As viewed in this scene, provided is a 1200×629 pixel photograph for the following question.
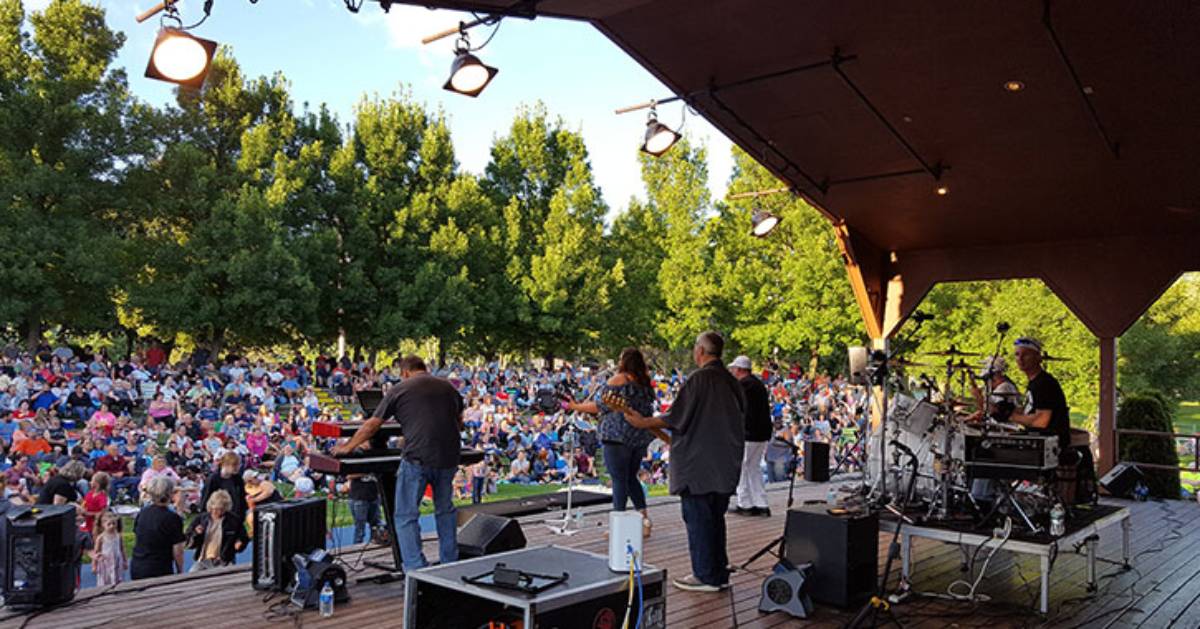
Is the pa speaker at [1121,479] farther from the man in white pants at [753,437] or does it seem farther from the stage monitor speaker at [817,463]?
the man in white pants at [753,437]

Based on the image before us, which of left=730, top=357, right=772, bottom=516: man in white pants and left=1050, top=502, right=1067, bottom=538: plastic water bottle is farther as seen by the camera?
left=730, top=357, right=772, bottom=516: man in white pants

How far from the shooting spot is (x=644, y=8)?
5.56 m

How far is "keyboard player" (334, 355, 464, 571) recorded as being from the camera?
15.6ft

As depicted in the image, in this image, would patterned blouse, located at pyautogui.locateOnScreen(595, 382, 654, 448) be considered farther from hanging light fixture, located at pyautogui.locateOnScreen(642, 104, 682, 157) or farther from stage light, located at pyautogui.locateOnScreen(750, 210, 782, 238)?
stage light, located at pyautogui.locateOnScreen(750, 210, 782, 238)

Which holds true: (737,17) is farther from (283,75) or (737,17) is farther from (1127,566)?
(283,75)

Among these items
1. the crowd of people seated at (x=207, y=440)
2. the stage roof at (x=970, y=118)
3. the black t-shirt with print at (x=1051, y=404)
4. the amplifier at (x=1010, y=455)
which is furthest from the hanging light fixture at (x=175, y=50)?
the black t-shirt with print at (x=1051, y=404)

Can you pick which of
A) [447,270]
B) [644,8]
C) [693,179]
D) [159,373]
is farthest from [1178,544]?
[693,179]

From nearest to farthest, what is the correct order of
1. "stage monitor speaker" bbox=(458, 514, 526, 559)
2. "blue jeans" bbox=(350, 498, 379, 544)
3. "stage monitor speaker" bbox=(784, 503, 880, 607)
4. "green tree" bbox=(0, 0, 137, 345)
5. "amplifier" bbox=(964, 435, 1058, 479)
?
"stage monitor speaker" bbox=(784, 503, 880, 607) < "stage monitor speaker" bbox=(458, 514, 526, 559) < "amplifier" bbox=(964, 435, 1058, 479) < "blue jeans" bbox=(350, 498, 379, 544) < "green tree" bbox=(0, 0, 137, 345)

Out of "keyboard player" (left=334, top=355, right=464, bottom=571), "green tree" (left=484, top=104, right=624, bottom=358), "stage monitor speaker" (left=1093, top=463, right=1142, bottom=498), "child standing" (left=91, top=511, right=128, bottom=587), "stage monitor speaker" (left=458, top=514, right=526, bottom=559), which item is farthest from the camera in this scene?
"green tree" (left=484, top=104, right=624, bottom=358)

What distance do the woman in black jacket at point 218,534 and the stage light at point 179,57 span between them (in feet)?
11.7

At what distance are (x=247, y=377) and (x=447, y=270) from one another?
8147 millimetres

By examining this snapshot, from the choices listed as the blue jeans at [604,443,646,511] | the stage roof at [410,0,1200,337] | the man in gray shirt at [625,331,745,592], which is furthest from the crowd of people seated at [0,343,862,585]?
the stage roof at [410,0,1200,337]

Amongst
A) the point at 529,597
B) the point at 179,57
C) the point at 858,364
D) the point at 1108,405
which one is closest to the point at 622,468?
the point at 858,364

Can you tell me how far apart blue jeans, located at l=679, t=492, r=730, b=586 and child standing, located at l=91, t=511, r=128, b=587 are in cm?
454
